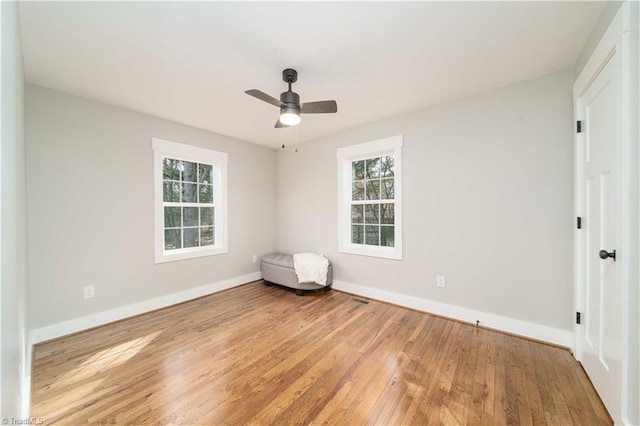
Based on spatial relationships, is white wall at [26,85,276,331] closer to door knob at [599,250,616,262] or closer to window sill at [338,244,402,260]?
window sill at [338,244,402,260]

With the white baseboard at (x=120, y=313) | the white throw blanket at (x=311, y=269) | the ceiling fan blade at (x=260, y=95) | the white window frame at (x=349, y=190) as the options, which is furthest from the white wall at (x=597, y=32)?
the white baseboard at (x=120, y=313)

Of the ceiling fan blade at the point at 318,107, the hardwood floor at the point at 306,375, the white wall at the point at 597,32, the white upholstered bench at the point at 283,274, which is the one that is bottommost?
the hardwood floor at the point at 306,375

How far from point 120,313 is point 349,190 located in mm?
3259

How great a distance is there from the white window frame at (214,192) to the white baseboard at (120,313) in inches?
19.1

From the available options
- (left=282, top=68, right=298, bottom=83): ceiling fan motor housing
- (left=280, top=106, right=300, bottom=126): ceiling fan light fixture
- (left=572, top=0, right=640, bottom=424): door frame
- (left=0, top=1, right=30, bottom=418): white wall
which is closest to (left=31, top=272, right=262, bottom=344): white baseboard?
(left=0, top=1, right=30, bottom=418): white wall

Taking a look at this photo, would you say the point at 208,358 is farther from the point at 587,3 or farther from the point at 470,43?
the point at 587,3

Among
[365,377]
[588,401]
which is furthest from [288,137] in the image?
[588,401]

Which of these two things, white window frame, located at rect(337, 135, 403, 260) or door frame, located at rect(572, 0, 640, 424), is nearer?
door frame, located at rect(572, 0, 640, 424)

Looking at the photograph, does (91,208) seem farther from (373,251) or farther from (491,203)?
(491,203)

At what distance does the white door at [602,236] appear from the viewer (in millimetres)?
1401

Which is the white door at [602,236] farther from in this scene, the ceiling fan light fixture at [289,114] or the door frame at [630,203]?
the ceiling fan light fixture at [289,114]

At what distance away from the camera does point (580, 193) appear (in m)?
1.97

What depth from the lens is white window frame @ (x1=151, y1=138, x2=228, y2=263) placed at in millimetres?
3129

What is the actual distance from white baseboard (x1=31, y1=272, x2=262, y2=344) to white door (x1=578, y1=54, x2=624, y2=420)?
3.99 meters
